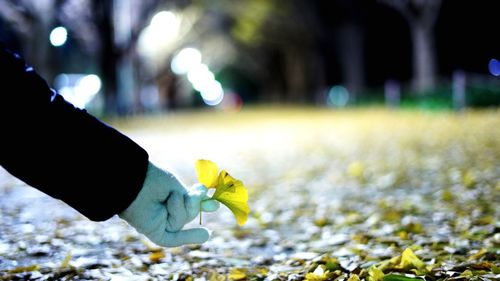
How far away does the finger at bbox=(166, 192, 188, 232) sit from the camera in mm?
1824

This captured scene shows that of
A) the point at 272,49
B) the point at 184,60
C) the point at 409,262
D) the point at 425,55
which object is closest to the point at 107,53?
the point at 425,55

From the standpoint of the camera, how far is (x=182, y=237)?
6.23 ft

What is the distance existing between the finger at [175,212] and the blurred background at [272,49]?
10055mm

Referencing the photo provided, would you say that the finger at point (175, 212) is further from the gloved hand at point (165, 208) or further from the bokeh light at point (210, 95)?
the bokeh light at point (210, 95)

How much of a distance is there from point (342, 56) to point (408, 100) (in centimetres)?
1244

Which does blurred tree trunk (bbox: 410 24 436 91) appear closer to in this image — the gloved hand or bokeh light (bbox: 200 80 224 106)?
the gloved hand

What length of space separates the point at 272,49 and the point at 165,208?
1760 inches

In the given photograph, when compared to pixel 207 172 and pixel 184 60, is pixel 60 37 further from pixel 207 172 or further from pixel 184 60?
pixel 184 60

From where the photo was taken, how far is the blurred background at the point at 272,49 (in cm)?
1638

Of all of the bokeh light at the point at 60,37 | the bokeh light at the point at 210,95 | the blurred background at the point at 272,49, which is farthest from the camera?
the bokeh light at the point at 210,95

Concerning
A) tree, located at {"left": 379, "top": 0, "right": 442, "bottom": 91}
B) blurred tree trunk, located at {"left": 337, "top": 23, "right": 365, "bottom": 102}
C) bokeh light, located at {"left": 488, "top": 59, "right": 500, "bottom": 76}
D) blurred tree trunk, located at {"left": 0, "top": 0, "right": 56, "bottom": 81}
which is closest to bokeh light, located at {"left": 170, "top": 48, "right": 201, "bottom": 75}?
blurred tree trunk, located at {"left": 337, "top": 23, "right": 365, "bottom": 102}

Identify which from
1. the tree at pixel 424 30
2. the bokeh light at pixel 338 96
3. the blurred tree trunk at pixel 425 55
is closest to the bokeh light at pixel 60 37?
the tree at pixel 424 30

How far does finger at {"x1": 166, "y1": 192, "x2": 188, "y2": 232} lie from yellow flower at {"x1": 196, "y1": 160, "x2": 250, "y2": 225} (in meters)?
0.12

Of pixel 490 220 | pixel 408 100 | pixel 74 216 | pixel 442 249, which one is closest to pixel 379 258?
pixel 442 249
